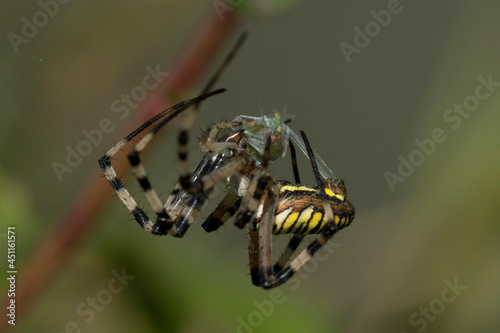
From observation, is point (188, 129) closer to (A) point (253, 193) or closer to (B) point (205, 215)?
(A) point (253, 193)

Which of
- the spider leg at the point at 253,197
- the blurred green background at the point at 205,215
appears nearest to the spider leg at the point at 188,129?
the blurred green background at the point at 205,215

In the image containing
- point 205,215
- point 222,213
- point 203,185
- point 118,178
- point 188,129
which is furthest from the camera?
Answer: point 205,215

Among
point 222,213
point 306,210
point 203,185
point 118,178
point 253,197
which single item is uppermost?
point 306,210

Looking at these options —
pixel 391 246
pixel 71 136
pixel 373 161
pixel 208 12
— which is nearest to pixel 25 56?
pixel 71 136

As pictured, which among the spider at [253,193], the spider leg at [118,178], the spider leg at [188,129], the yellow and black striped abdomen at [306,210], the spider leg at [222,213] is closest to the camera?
the spider leg at [188,129]

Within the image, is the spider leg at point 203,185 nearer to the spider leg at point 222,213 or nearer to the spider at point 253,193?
the spider at point 253,193

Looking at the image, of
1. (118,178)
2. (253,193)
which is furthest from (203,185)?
(118,178)

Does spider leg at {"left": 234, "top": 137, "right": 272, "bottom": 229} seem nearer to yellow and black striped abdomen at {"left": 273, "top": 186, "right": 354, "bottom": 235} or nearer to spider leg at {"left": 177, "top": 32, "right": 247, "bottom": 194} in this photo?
yellow and black striped abdomen at {"left": 273, "top": 186, "right": 354, "bottom": 235}
